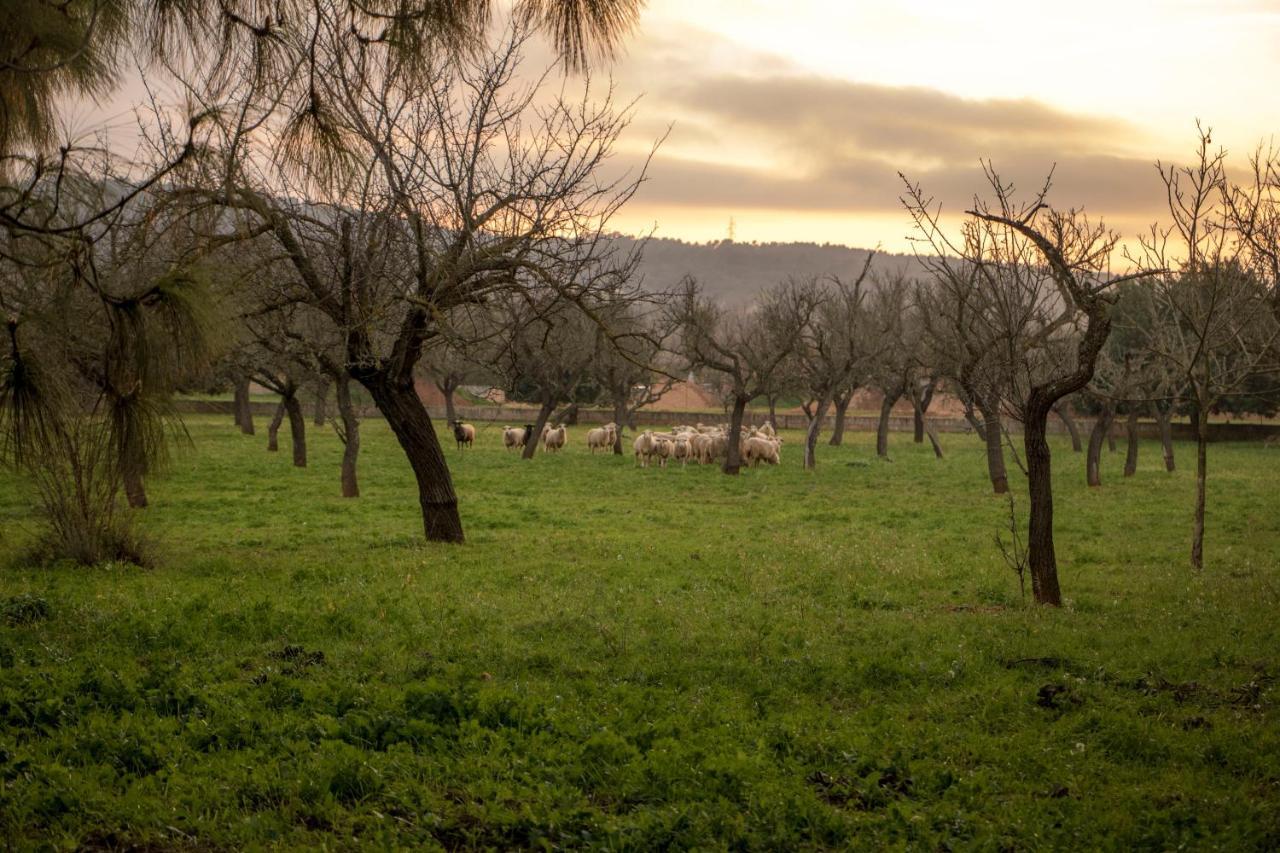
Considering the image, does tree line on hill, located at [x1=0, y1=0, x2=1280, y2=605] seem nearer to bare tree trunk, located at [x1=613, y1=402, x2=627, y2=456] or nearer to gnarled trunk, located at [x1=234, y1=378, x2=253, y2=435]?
bare tree trunk, located at [x1=613, y1=402, x2=627, y2=456]

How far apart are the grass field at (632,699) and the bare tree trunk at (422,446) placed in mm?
635

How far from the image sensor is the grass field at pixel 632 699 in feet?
20.1

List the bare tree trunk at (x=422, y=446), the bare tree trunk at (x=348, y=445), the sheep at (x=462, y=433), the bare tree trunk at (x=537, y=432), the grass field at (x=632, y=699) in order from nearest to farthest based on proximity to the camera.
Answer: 1. the grass field at (x=632, y=699)
2. the bare tree trunk at (x=422, y=446)
3. the bare tree trunk at (x=348, y=445)
4. the bare tree trunk at (x=537, y=432)
5. the sheep at (x=462, y=433)

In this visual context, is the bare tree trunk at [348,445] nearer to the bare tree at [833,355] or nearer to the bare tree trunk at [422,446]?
the bare tree trunk at [422,446]

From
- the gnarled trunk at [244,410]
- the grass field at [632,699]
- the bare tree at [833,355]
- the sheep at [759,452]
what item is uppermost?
the bare tree at [833,355]

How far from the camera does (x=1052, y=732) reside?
7672 millimetres

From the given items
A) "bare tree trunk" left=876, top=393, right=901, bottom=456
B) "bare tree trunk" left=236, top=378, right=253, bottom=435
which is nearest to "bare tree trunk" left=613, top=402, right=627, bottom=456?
"bare tree trunk" left=876, top=393, right=901, bottom=456

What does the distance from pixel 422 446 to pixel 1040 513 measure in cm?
894

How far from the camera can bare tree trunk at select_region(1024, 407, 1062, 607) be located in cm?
1194

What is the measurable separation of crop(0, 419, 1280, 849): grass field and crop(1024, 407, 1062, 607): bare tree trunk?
0.46 m

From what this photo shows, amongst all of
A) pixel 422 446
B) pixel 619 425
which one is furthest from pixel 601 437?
pixel 422 446

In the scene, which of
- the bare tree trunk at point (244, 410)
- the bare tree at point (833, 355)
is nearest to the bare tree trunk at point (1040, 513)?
the bare tree at point (833, 355)

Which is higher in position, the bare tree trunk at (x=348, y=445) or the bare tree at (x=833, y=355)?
the bare tree at (x=833, y=355)

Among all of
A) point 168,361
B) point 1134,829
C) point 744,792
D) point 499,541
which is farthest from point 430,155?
point 1134,829
